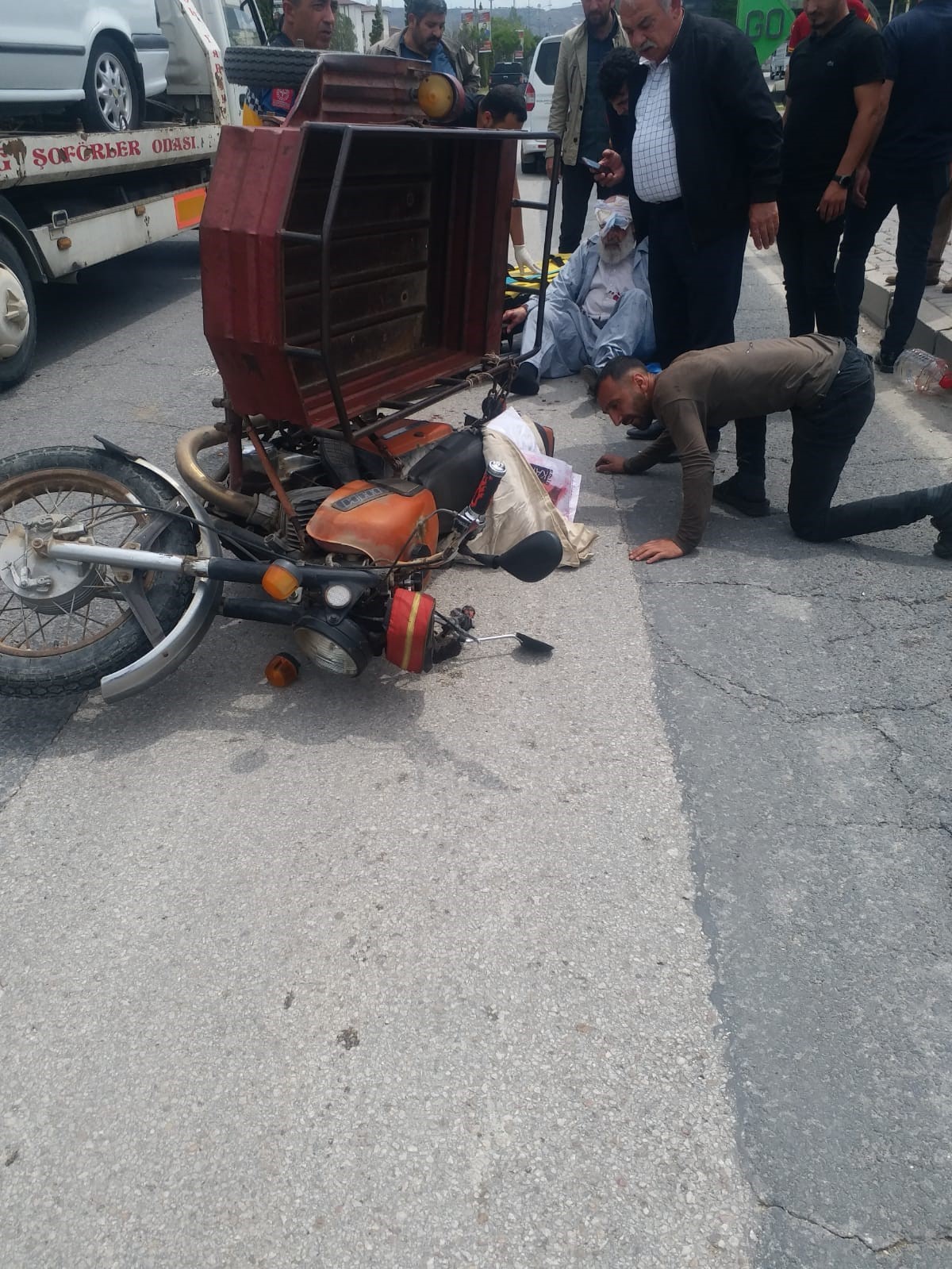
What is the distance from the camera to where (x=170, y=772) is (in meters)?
2.57

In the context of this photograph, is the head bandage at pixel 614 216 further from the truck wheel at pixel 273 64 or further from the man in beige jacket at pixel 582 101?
the truck wheel at pixel 273 64

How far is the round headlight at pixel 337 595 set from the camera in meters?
2.55

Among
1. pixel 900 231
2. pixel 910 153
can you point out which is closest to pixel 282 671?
pixel 910 153

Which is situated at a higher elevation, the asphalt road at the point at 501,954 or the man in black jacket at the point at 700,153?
the man in black jacket at the point at 700,153

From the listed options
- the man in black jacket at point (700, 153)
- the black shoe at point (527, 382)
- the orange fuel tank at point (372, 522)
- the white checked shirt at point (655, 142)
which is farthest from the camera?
the black shoe at point (527, 382)

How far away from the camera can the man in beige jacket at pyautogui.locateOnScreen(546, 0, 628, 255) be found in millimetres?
6688

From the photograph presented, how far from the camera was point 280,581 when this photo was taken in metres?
2.49

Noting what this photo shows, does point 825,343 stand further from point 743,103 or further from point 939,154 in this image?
point 939,154

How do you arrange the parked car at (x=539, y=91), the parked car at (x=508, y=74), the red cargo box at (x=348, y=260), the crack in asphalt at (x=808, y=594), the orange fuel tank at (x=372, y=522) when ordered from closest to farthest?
1. the red cargo box at (x=348, y=260)
2. the orange fuel tank at (x=372, y=522)
3. the crack in asphalt at (x=808, y=594)
4. the parked car at (x=539, y=91)
5. the parked car at (x=508, y=74)

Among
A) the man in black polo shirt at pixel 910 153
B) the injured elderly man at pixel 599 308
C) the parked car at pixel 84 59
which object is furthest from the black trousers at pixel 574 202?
the parked car at pixel 84 59

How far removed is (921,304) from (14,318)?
5780mm

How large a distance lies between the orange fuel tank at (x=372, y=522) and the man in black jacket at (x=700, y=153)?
206cm

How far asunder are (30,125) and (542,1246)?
811 cm

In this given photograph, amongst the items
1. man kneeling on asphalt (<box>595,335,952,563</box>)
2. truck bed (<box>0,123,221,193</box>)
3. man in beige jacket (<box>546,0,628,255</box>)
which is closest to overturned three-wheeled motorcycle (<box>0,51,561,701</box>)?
man kneeling on asphalt (<box>595,335,952,563</box>)
